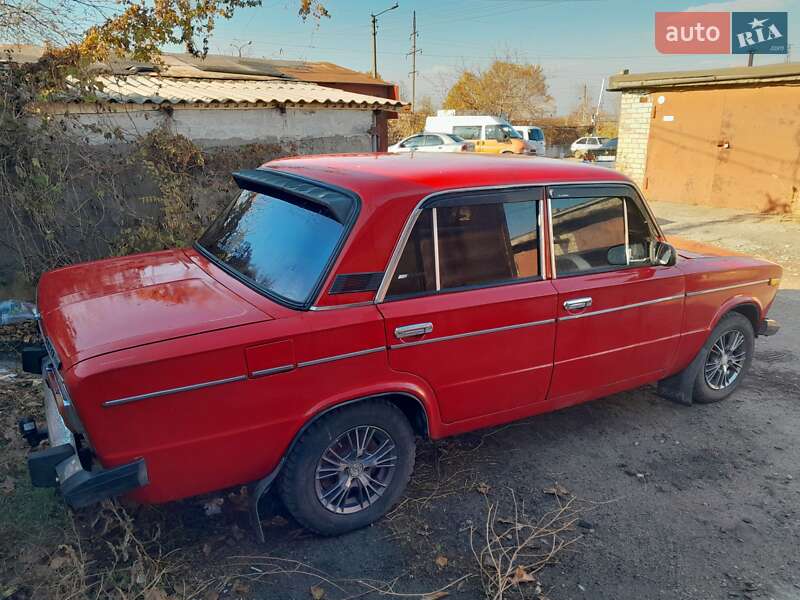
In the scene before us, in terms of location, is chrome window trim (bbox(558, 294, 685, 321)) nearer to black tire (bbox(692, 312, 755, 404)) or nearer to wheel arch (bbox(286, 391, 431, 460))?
black tire (bbox(692, 312, 755, 404))

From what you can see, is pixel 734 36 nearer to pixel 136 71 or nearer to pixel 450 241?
pixel 136 71

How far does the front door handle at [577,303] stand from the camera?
3.33 m

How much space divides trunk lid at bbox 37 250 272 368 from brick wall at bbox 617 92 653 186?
13840 mm

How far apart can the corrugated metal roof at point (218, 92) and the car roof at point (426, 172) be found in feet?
12.5

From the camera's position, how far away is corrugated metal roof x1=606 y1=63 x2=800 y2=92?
468 inches

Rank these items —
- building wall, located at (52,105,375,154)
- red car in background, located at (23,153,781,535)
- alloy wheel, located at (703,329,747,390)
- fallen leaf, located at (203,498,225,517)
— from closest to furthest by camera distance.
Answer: red car in background, located at (23,153,781,535) < fallen leaf, located at (203,498,225,517) < alloy wheel, located at (703,329,747,390) < building wall, located at (52,105,375,154)

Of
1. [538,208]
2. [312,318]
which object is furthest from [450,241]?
[312,318]

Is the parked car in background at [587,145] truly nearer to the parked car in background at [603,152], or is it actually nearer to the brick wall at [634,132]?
the parked car in background at [603,152]

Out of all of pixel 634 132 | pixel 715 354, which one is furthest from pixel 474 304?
pixel 634 132

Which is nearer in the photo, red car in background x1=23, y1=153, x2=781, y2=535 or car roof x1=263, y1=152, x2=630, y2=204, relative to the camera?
red car in background x1=23, y1=153, x2=781, y2=535

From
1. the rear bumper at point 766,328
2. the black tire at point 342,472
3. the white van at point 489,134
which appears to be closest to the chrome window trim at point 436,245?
the black tire at point 342,472

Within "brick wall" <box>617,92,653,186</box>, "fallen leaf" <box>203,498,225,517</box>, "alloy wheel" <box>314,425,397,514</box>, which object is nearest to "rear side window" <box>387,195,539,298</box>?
"alloy wheel" <box>314,425,397,514</box>

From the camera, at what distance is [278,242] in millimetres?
3021

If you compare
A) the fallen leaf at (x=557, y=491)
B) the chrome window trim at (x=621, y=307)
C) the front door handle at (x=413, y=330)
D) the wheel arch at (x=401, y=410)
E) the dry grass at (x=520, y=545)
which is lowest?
the fallen leaf at (x=557, y=491)
